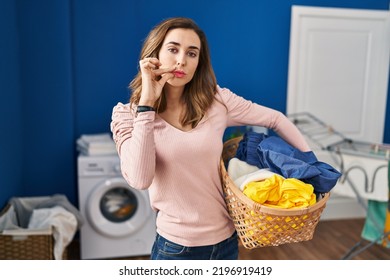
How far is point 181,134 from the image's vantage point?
841 millimetres

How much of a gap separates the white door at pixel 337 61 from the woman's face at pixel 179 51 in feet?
5.17

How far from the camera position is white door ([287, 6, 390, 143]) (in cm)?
238

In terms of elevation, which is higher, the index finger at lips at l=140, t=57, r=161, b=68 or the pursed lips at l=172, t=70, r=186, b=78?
the index finger at lips at l=140, t=57, r=161, b=68

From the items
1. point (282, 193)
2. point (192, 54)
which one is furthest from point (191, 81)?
point (282, 193)

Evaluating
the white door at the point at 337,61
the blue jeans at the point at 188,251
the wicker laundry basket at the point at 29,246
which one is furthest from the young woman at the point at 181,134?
the white door at the point at 337,61

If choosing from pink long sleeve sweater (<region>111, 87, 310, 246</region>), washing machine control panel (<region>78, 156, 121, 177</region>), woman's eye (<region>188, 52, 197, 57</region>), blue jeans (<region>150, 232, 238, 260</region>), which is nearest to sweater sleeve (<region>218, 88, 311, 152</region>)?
pink long sleeve sweater (<region>111, 87, 310, 246</region>)

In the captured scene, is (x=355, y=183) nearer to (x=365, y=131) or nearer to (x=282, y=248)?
(x=282, y=248)

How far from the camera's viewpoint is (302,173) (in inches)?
33.4

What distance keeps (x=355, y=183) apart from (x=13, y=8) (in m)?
2.08

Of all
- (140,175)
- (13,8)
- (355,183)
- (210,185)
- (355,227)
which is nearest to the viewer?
(140,175)

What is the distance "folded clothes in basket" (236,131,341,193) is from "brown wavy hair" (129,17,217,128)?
0.16 meters

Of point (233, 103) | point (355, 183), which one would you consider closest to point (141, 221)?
point (355, 183)

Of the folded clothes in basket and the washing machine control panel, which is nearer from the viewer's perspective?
the folded clothes in basket

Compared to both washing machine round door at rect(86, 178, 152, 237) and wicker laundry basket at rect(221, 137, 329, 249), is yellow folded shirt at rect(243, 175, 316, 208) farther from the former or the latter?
washing machine round door at rect(86, 178, 152, 237)
